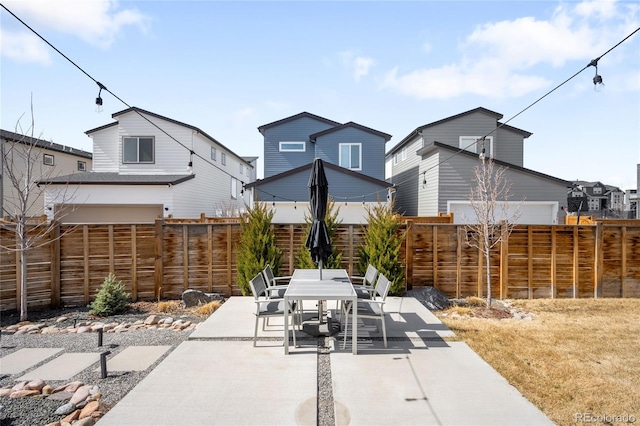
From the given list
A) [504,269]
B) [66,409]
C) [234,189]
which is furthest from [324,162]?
[66,409]

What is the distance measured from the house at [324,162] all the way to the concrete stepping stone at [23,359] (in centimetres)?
1021

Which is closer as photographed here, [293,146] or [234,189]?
[293,146]

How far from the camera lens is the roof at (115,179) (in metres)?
14.9

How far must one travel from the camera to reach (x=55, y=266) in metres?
8.17

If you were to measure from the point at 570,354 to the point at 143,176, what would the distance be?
1758cm

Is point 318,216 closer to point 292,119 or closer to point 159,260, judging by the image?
point 159,260

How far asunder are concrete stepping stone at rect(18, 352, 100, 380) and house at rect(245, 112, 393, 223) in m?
10.4

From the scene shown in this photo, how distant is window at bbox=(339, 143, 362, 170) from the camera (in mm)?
19578

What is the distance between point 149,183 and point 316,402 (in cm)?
1437

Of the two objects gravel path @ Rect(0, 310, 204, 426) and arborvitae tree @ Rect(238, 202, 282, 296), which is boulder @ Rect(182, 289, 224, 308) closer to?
gravel path @ Rect(0, 310, 204, 426)

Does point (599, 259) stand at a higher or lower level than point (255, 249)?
lower

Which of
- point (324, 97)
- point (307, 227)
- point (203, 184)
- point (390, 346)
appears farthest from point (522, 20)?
point (203, 184)

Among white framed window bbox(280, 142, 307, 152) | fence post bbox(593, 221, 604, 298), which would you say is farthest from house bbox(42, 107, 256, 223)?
fence post bbox(593, 221, 604, 298)

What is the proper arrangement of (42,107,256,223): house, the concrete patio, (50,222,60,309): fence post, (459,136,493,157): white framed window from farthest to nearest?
1. (459,136,493,157): white framed window
2. (42,107,256,223): house
3. (50,222,60,309): fence post
4. the concrete patio
